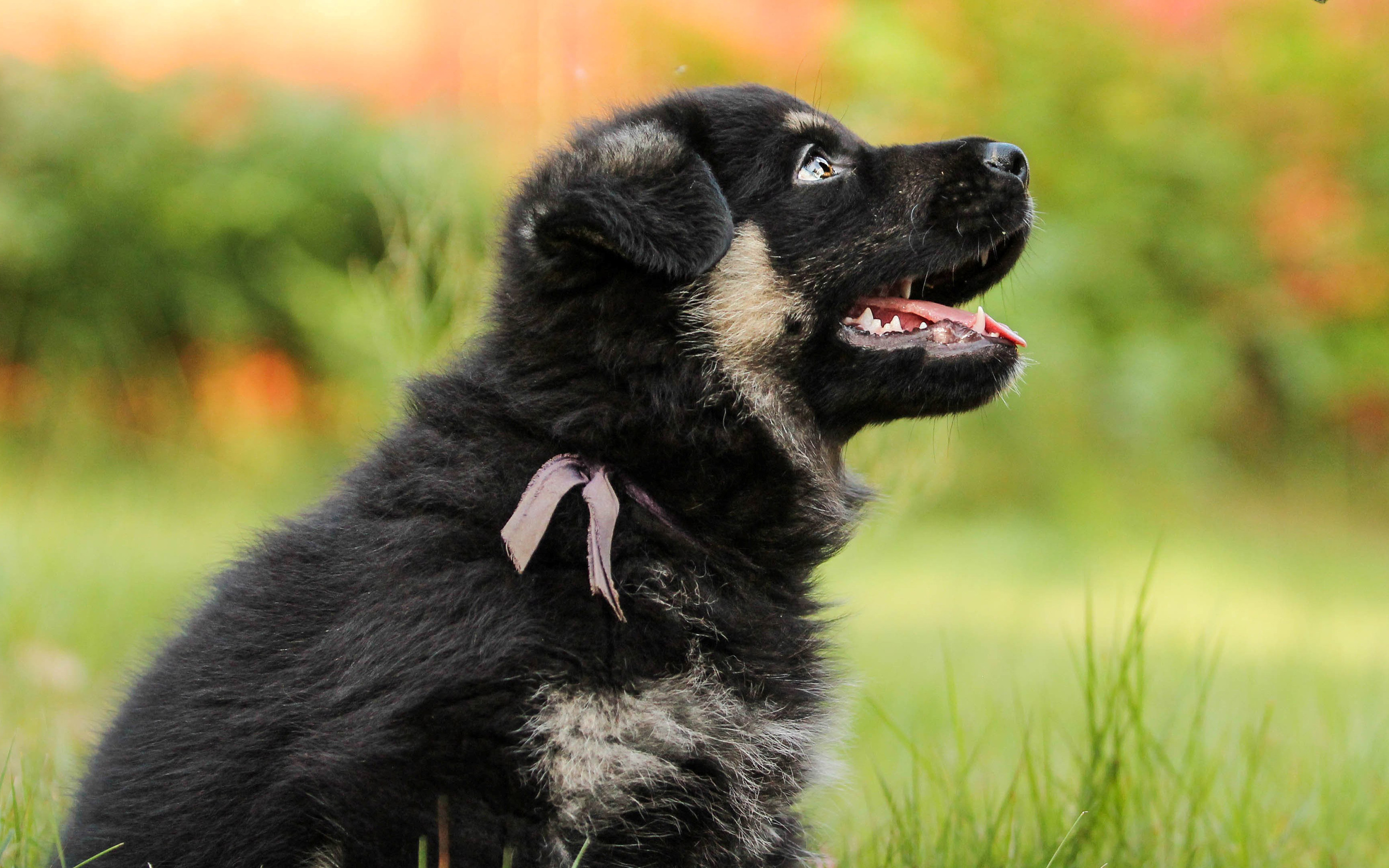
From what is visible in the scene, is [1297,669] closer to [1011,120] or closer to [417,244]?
[417,244]

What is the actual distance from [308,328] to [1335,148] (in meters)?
9.48

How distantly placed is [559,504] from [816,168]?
3.83 feet

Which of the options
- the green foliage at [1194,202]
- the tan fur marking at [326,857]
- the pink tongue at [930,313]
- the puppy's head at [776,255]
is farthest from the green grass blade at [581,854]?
the green foliage at [1194,202]

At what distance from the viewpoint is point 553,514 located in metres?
2.53

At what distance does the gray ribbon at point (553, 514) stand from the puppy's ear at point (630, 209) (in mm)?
475

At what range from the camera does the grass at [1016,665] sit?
3.11 meters

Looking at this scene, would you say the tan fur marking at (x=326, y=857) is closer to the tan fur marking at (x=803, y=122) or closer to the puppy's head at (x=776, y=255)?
the puppy's head at (x=776, y=255)

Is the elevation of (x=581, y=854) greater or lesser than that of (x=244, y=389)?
lesser

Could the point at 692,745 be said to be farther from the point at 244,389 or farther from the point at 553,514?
the point at 244,389

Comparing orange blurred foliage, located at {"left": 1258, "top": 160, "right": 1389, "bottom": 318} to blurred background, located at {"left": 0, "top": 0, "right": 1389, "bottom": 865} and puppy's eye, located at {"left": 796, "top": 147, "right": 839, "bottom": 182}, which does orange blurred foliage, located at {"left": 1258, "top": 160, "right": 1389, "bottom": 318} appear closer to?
blurred background, located at {"left": 0, "top": 0, "right": 1389, "bottom": 865}

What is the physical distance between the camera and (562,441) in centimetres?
269

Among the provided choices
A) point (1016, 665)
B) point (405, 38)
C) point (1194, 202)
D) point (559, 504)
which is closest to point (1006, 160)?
point (559, 504)

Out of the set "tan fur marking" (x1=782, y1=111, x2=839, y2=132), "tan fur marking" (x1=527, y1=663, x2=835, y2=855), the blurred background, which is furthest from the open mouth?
the blurred background

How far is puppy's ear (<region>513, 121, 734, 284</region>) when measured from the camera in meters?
2.67
